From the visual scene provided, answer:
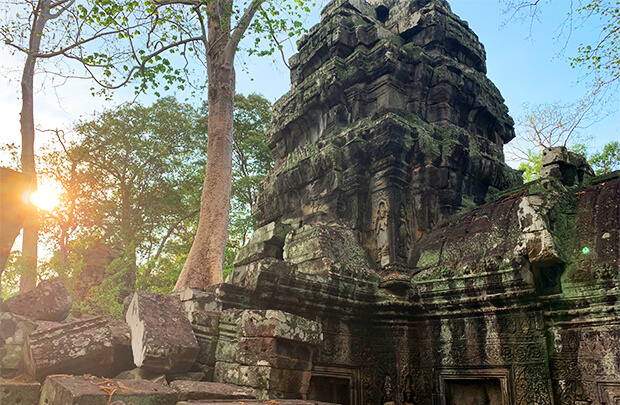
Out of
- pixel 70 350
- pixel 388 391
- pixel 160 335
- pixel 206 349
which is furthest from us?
pixel 388 391

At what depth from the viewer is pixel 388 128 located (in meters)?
7.00

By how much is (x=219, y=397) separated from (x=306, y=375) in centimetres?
98

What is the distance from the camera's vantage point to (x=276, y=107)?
9.95 metres

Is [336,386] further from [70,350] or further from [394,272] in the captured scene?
[70,350]

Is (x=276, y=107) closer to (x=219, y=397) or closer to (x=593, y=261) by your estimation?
(x=593, y=261)

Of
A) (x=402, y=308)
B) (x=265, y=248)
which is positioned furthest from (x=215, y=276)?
(x=402, y=308)

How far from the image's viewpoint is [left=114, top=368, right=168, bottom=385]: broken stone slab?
3674 millimetres

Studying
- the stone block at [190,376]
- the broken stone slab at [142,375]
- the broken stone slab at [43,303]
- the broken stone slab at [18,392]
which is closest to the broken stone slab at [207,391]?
the broken stone slab at [142,375]

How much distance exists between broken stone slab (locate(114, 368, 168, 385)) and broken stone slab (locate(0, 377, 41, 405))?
1.94ft

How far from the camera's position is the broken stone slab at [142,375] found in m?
3.67

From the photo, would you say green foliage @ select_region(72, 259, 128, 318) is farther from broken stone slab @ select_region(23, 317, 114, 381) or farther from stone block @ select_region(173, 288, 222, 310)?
broken stone slab @ select_region(23, 317, 114, 381)

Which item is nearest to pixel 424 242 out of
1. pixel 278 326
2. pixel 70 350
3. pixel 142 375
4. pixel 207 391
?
pixel 278 326

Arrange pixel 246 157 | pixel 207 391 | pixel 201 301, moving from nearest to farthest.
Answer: pixel 207 391 < pixel 201 301 < pixel 246 157

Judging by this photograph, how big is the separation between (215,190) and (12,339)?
206 inches
